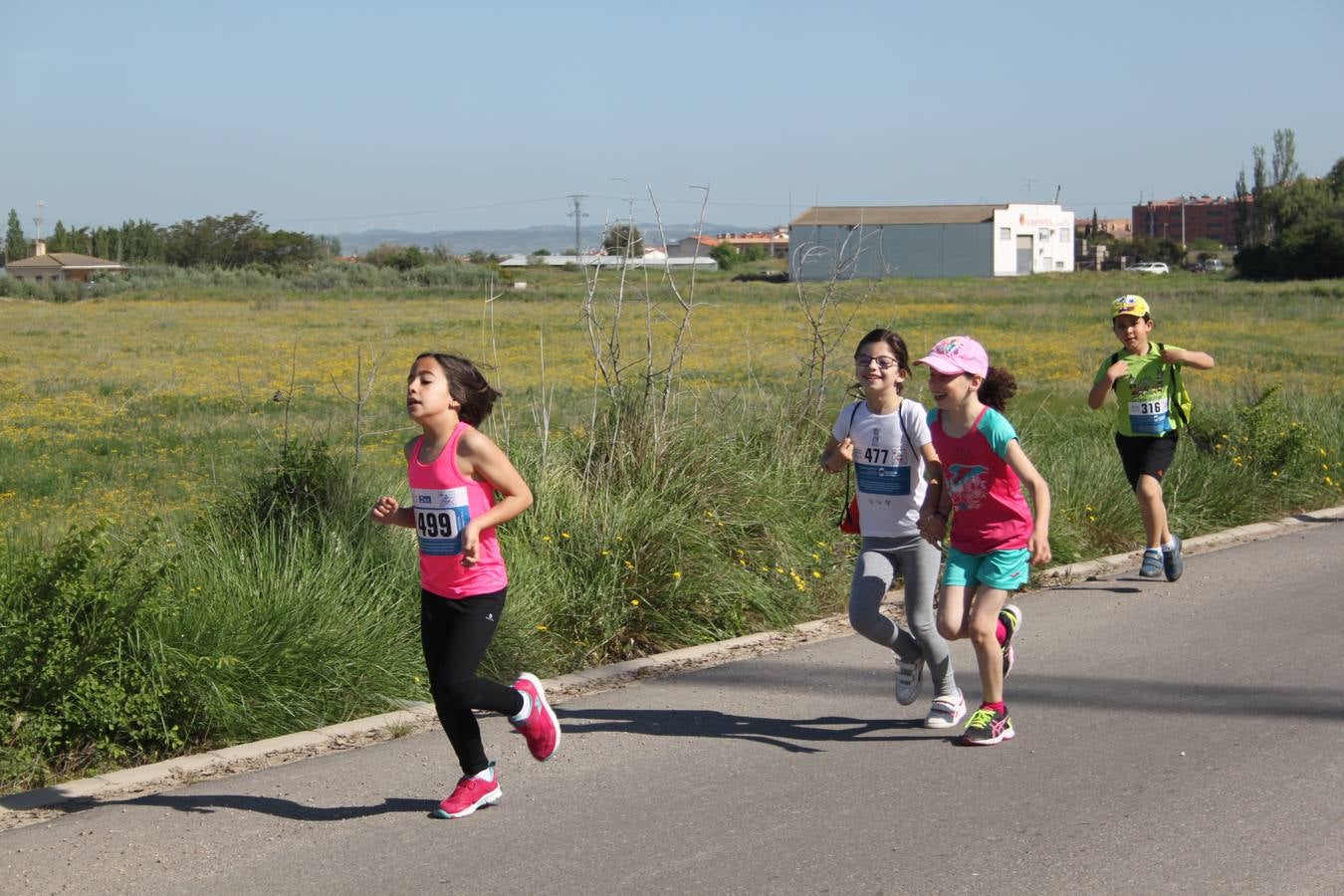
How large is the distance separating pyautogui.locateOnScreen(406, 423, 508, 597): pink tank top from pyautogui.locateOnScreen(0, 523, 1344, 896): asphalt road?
770 mm

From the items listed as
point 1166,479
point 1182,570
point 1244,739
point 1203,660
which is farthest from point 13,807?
point 1166,479

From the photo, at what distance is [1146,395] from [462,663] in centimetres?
525

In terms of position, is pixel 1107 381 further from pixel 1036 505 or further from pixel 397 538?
pixel 397 538

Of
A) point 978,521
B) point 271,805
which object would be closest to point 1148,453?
point 978,521

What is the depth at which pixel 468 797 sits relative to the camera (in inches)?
181

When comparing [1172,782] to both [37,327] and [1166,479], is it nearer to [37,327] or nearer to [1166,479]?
[1166,479]

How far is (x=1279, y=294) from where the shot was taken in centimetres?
5888

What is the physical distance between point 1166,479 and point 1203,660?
4.04 m

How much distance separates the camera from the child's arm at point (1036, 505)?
17.0 ft

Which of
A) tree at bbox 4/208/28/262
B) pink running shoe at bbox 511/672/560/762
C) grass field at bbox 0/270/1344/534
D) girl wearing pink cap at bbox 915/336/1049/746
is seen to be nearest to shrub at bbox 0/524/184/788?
pink running shoe at bbox 511/672/560/762

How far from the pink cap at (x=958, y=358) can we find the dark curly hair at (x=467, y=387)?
1.65 m

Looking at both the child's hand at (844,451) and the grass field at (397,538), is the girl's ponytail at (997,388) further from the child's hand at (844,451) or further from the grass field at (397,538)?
the grass field at (397,538)

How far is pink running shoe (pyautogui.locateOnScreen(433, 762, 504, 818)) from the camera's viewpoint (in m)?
4.58

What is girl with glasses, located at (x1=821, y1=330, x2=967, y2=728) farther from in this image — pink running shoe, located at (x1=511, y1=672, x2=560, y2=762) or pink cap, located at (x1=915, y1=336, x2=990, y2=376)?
pink running shoe, located at (x1=511, y1=672, x2=560, y2=762)
